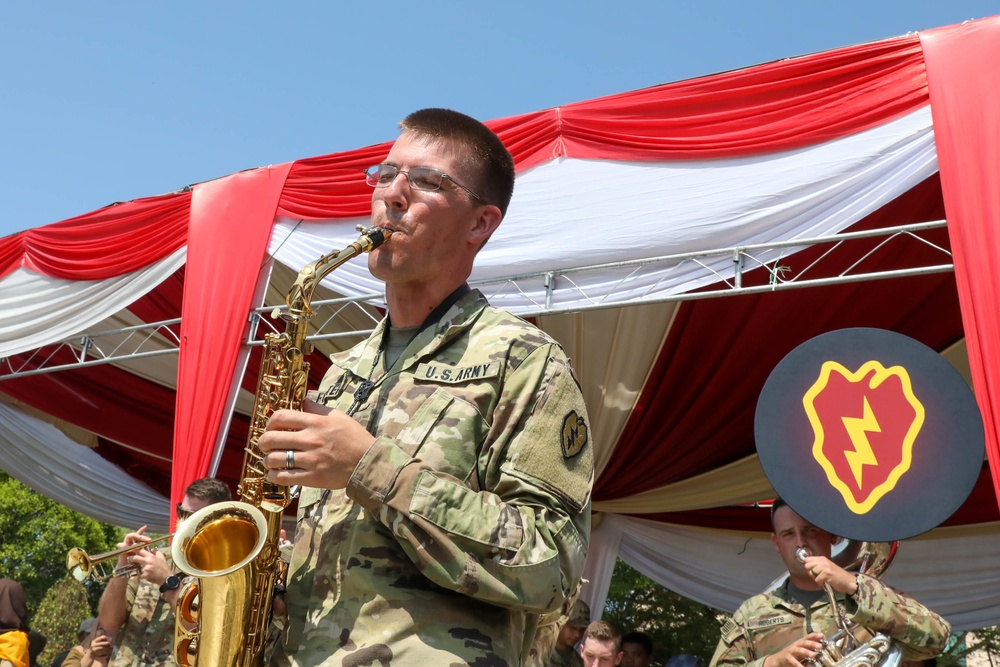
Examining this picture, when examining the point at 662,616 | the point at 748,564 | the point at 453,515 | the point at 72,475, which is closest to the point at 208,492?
the point at 453,515

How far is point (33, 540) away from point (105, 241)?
12396mm

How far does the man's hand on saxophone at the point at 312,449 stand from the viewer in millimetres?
1822

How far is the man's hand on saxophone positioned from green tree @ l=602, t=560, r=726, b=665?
32.4 ft

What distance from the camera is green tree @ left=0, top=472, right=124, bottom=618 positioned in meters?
18.1

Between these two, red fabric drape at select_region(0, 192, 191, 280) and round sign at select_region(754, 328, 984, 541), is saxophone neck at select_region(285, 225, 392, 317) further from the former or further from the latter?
red fabric drape at select_region(0, 192, 191, 280)

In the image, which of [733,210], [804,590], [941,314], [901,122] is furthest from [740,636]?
[941,314]

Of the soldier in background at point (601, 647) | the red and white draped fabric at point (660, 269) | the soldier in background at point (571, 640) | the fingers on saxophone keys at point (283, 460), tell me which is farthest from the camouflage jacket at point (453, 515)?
the soldier in background at point (571, 640)

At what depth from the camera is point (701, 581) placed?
970cm

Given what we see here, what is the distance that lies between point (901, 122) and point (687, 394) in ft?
12.5

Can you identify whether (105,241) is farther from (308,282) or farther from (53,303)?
(308,282)

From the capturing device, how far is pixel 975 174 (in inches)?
192

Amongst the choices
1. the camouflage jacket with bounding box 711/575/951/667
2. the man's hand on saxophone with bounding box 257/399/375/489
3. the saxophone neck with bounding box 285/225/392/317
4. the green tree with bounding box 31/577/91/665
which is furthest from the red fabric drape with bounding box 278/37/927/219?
the green tree with bounding box 31/577/91/665

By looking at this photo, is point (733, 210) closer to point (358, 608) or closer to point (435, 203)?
point (435, 203)

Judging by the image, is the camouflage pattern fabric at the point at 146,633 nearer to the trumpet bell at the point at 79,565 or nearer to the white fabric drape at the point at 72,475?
the trumpet bell at the point at 79,565
